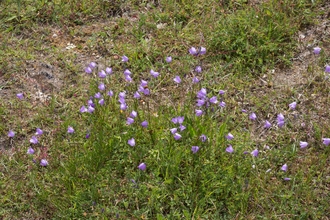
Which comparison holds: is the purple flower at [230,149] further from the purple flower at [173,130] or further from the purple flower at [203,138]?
the purple flower at [173,130]

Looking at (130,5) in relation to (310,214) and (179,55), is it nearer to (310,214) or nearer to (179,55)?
(179,55)

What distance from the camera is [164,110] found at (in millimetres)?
3713

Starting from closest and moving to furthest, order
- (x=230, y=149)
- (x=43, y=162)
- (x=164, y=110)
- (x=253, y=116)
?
(x=230, y=149), (x=43, y=162), (x=253, y=116), (x=164, y=110)

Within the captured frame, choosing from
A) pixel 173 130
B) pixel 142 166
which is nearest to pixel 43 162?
pixel 142 166

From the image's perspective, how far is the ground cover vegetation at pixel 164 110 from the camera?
318 centimetres

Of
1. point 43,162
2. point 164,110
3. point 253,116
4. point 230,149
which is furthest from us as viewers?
point 164,110

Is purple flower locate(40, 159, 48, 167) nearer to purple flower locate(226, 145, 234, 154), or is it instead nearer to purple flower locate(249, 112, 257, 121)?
purple flower locate(226, 145, 234, 154)

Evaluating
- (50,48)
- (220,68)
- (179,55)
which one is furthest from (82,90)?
(220,68)

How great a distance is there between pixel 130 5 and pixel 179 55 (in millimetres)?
878

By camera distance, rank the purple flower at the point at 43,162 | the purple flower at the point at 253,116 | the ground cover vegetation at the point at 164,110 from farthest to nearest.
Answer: the purple flower at the point at 253,116 < the purple flower at the point at 43,162 < the ground cover vegetation at the point at 164,110

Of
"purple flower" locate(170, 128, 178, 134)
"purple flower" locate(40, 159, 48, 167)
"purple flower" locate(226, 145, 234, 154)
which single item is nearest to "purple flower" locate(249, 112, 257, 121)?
"purple flower" locate(226, 145, 234, 154)

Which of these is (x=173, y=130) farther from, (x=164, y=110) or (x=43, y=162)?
(x=43, y=162)

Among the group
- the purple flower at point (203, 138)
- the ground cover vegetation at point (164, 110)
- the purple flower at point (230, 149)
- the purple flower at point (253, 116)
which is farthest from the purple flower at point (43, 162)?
the purple flower at point (253, 116)

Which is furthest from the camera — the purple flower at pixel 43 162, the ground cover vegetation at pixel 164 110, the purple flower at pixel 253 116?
the purple flower at pixel 253 116
